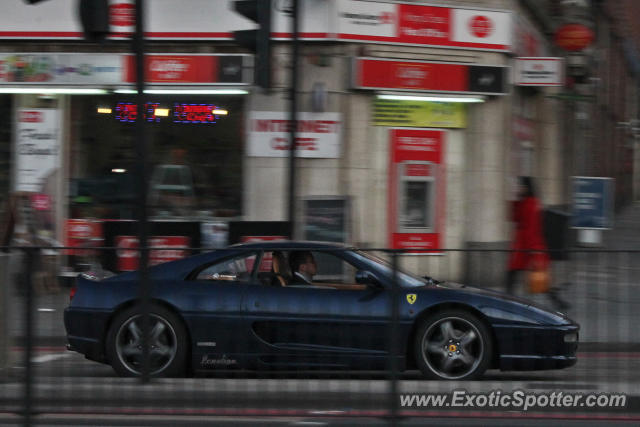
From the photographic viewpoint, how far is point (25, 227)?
15727mm

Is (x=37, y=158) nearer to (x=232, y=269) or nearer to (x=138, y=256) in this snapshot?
(x=232, y=269)

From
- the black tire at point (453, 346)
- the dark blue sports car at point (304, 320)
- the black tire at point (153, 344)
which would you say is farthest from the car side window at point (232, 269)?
the black tire at point (453, 346)

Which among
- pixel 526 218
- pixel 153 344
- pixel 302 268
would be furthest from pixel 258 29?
pixel 153 344

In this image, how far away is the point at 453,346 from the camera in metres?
7.13

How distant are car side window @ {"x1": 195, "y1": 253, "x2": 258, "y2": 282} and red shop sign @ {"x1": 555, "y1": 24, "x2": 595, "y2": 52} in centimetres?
1272

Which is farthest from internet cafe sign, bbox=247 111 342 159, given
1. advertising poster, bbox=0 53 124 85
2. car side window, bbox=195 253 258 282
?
car side window, bbox=195 253 258 282

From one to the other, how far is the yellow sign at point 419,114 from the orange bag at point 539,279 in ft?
32.1

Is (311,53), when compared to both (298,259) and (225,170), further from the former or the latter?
(298,259)

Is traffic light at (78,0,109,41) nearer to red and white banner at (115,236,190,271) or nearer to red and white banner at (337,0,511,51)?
red and white banner at (115,236,190,271)

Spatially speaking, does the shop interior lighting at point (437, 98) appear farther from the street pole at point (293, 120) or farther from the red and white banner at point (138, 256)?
the red and white banner at point (138, 256)

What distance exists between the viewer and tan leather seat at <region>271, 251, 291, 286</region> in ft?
24.1

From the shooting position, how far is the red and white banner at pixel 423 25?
1605cm

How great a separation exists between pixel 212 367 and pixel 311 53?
10441 mm

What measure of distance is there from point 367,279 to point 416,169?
9649mm
